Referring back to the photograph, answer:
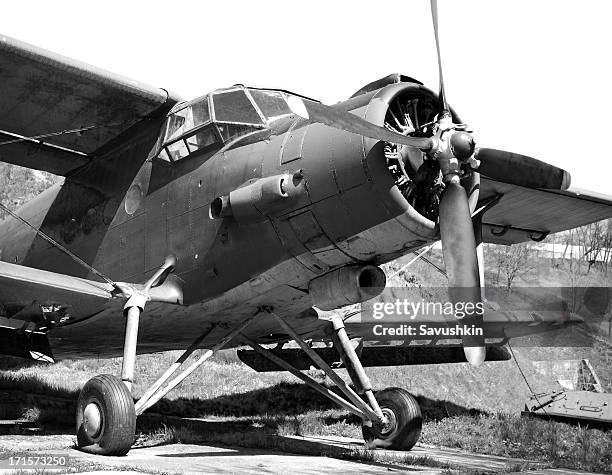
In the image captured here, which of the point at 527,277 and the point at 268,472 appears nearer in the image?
the point at 268,472

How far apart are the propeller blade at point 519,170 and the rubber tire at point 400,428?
11.8 feet

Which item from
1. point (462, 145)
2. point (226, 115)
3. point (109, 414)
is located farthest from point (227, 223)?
point (462, 145)

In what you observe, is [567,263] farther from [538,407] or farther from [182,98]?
[182,98]

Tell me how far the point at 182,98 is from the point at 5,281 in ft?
11.6

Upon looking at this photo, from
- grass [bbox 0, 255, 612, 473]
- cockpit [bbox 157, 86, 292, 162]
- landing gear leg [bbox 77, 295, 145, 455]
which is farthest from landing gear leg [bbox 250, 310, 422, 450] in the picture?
cockpit [bbox 157, 86, 292, 162]

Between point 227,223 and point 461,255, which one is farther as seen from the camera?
point 227,223

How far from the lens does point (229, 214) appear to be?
8430 millimetres

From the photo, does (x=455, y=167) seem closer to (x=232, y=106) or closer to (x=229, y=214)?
(x=229, y=214)

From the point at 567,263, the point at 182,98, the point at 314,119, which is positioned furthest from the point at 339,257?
the point at 567,263

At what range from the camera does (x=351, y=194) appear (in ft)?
24.0

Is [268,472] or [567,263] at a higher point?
[567,263]

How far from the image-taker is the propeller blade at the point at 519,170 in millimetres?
7770

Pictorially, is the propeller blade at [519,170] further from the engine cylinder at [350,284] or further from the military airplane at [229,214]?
the engine cylinder at [350,284]

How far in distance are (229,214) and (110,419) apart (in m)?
2.59
